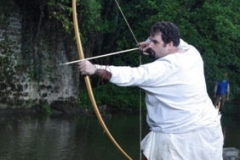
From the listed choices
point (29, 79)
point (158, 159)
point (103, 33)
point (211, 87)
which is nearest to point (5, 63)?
point (29, 79)

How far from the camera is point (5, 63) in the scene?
1850cm

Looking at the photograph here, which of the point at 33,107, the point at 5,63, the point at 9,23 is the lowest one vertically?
the point at 33,107

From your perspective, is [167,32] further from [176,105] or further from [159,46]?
[176,105]

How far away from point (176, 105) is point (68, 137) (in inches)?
374

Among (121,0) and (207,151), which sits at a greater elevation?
(121,0)

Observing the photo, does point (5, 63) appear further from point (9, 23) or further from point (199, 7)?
point (199, 7)

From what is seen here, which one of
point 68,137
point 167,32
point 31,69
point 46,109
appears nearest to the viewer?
point 167,32

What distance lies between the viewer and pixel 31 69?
1903cm

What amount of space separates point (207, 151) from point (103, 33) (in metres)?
19.4

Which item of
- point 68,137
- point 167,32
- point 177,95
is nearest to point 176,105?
point 177,95

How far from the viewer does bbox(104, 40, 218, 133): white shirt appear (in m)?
4.79

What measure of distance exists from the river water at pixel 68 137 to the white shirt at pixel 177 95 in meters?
6.58

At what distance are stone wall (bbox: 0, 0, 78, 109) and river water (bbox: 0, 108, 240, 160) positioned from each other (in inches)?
41.5

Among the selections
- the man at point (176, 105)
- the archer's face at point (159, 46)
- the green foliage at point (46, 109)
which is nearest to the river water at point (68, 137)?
the green foliage at point (46, 109)
